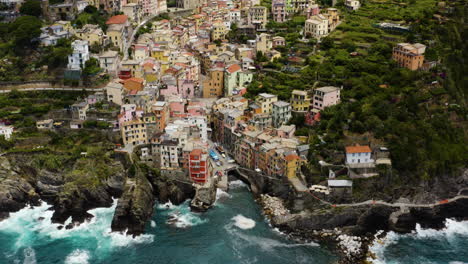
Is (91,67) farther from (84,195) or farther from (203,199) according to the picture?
(203,199)

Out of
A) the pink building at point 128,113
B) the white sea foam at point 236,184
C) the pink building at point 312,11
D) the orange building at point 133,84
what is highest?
the pink building at point 312,11

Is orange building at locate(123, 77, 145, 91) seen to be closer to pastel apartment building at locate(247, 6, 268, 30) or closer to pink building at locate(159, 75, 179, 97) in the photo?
pink building at locate(159, 75, 179, 97)

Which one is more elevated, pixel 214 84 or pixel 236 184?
pixel 214 84

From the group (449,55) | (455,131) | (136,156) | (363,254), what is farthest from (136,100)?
(449,55)

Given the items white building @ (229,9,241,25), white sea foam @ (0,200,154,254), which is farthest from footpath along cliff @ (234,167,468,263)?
white building @ (229,9,241,25)

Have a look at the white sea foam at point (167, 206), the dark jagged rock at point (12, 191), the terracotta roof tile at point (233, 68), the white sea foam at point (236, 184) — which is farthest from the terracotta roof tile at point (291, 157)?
the dark jagged rock at point (12, 191)

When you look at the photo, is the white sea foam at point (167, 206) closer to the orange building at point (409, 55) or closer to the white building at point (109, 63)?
the white building at point (109, 63)

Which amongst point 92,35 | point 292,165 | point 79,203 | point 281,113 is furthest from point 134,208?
point 92,35

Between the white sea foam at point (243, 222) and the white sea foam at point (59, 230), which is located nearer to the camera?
the white sea foam at point (59, 230)
